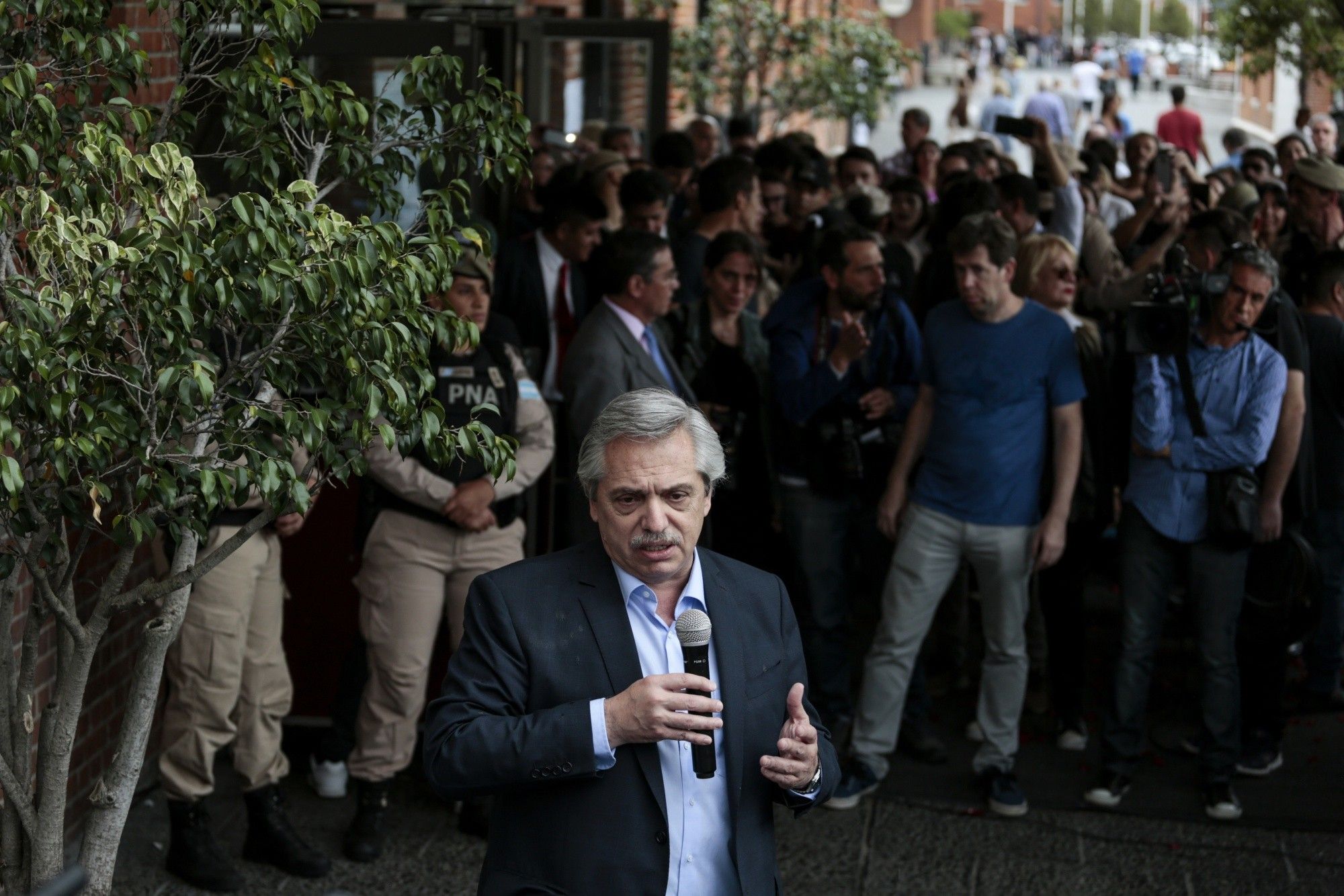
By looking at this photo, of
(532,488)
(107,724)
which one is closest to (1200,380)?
(532,488)

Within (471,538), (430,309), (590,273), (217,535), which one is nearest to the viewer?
(430,309)

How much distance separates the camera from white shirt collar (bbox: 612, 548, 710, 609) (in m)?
3.26

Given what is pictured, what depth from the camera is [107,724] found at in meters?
5.66

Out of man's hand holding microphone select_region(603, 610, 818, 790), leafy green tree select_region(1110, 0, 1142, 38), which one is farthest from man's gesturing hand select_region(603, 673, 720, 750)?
leafy green tree select_region(1110, 0, 1142, 38)

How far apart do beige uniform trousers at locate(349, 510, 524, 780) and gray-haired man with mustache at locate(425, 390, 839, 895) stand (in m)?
2.21

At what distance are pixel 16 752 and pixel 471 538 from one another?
2.02m

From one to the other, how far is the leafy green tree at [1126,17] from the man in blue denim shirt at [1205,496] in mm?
108937

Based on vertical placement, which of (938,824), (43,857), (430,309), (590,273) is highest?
(430,309)

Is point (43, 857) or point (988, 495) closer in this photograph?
point (43, 857)

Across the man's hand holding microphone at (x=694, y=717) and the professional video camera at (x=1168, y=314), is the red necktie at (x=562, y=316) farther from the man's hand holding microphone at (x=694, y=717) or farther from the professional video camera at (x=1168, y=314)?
the man's hand holding microphone at (x=694, y=717)

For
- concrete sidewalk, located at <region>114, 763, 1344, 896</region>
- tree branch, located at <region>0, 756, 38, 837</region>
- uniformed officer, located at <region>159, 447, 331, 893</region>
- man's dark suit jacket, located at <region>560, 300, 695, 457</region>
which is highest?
man's dark suit jacket, located at <region>560, 300, 695, 457</region>

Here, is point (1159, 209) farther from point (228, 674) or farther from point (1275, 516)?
point (228, 674)

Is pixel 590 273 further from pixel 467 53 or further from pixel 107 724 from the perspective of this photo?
pixel 107 724

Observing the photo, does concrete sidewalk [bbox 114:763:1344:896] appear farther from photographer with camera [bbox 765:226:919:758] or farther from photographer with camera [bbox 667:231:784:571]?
photographer with camera [bbox 667:231:784:571]
